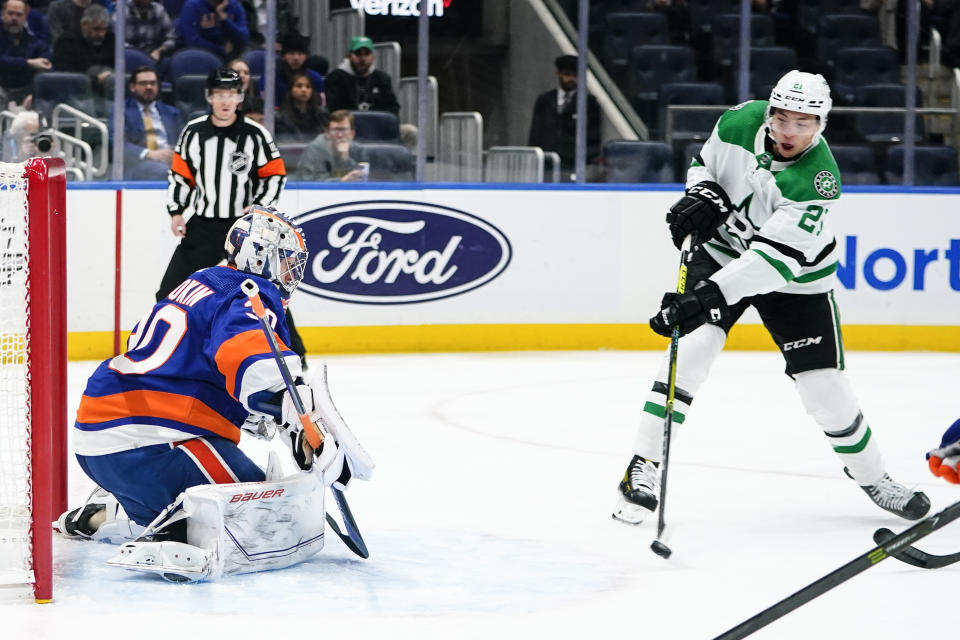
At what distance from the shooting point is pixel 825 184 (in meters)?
3.56

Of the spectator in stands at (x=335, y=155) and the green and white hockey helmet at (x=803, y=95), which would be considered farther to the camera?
the spectator in stands at (x=335, y=155)

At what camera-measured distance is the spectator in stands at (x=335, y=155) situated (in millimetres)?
6914

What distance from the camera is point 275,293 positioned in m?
3.09

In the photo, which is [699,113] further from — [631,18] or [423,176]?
[423,176]

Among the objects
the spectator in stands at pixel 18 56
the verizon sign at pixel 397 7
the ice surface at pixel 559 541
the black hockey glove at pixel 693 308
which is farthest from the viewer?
the verizon sign at pixel 397 7

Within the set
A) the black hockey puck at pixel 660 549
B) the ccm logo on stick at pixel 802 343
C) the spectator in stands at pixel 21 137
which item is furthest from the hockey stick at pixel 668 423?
the spectator in stands at pixel 21 137

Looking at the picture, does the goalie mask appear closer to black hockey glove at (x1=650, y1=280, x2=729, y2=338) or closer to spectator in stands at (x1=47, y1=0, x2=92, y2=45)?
black hockey glove at (x1=650, y1=280, x2=729, y2=338)

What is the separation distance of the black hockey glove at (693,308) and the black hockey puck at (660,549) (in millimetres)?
502

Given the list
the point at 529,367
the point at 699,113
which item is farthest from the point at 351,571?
the point at 699,113

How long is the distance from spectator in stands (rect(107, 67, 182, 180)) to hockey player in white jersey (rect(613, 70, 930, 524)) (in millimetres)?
3484

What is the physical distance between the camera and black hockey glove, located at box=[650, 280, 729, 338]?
3498mm

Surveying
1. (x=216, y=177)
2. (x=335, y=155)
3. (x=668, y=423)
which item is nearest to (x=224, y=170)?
(x=216, y=177)

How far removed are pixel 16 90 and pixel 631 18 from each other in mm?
3174

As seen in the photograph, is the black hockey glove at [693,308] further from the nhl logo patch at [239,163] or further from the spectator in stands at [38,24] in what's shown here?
the spectator in stands at [38,24]
